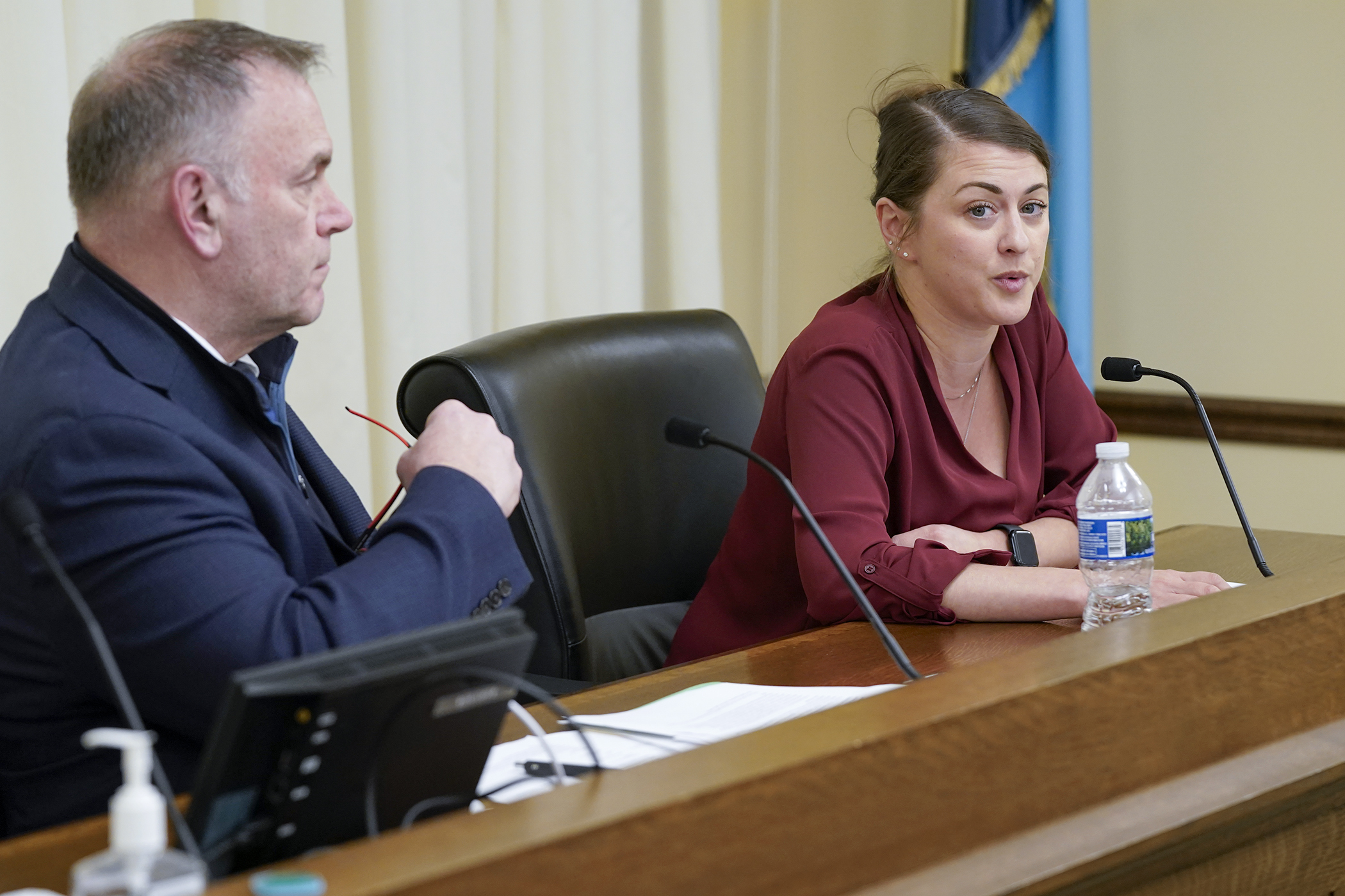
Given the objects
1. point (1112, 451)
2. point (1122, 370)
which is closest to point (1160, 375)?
point (1122, 370)

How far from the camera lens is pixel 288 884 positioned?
2.29ft

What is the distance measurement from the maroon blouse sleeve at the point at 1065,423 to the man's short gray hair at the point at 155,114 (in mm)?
1253

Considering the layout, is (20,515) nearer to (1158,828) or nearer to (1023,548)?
(1158,828)

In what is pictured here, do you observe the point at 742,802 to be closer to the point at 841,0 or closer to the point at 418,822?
the point at 418,822

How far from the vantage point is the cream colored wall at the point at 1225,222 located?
3.07m

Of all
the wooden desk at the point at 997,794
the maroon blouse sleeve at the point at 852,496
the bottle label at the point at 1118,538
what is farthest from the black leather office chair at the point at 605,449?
the wooden desk at the point at 997,794

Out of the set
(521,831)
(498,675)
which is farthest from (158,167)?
(521,831)

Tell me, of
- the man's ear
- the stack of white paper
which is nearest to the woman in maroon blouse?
the stack of white paper

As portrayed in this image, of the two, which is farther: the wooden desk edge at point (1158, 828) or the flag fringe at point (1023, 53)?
the flag fringe at point (1023, 53)

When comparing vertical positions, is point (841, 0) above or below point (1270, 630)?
above

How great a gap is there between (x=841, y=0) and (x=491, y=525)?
276 centimetres

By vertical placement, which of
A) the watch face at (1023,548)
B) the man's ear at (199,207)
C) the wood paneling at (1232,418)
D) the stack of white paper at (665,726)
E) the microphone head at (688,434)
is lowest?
the wood paneling at (1232,418)

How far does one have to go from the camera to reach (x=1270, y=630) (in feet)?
3.74

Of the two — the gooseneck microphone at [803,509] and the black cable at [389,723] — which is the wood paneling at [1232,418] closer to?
the gooseneck microphone at [803,509]
